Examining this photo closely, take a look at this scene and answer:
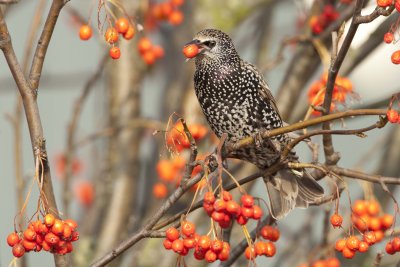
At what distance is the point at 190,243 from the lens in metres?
2.54

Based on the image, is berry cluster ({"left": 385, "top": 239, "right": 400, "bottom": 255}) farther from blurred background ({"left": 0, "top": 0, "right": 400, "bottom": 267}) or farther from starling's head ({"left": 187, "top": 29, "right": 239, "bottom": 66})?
starling's head ({"left": 187, "top": 29, "right": 239, "bottom": 66})

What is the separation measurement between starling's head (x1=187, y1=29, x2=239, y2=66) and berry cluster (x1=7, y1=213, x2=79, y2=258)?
1434 millimetres

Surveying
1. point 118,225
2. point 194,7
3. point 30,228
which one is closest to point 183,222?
point 30,228

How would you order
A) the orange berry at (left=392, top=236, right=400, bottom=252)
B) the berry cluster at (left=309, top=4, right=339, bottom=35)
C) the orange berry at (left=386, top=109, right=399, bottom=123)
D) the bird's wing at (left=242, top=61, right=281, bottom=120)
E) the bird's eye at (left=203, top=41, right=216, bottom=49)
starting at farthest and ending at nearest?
the berry cluster at (left=309, top=4, right=339, bottom=35), the bird's wing at (left=242, top=61, right=281, bottom=120), the bird's eye at (left=203, top=41, right=216, bottom=49), the orange berry at (left=392, top=236, right=400, bottom=252), the orange berry at (left=386, top=109, right=399, bottom=123)

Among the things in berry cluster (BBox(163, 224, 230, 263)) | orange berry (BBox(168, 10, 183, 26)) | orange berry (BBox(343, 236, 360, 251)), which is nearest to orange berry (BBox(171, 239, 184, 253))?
berry cluster (BBox(163, 224, 230, 263))

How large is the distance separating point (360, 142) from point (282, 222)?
98 centimetres

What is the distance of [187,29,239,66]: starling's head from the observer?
3748 millimetres

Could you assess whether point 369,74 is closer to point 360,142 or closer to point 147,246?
point 360,142

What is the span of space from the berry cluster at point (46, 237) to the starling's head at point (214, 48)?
1434 mm

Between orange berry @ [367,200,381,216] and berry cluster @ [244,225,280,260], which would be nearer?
berry cluster @ [244,225,280,260]

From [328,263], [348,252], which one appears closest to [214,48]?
[328,263]

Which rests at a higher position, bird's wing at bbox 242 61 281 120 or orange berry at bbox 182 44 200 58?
orange berry at bbox 182 44 200 58

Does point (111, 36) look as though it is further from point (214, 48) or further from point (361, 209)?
point (361, 209)

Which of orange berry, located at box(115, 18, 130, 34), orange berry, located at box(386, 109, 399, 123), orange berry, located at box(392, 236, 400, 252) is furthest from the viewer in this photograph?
orange berry, located at box(115, 18, 130, 34)
